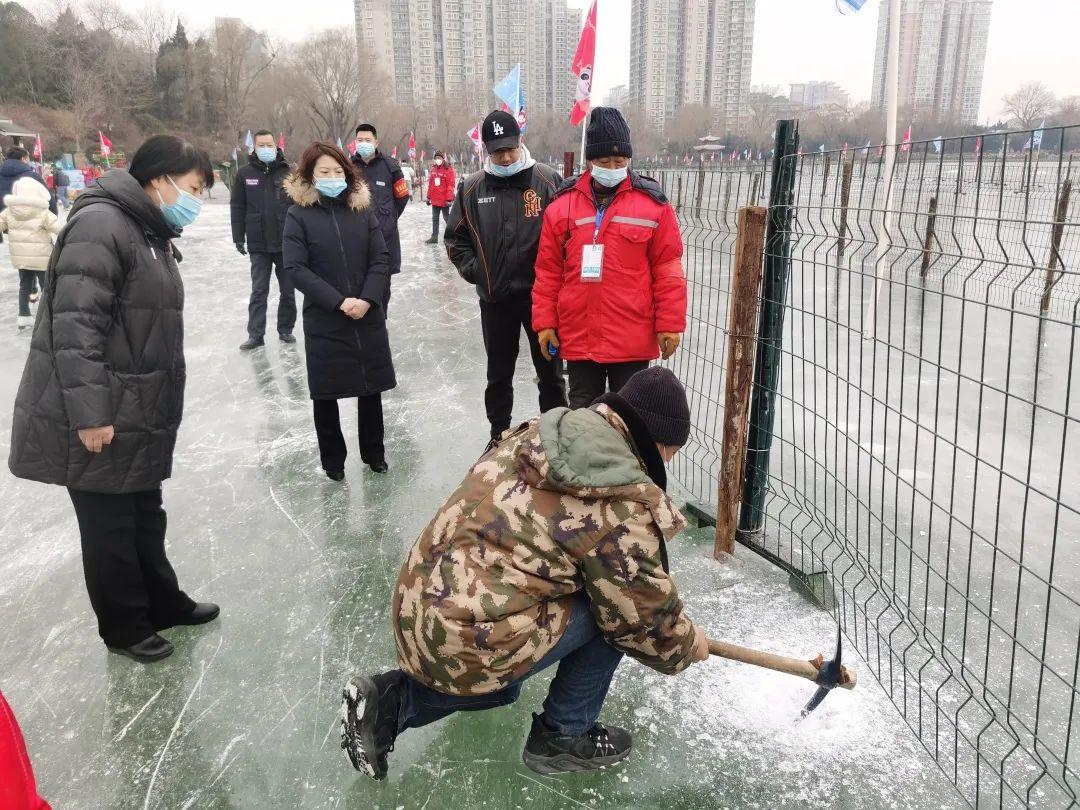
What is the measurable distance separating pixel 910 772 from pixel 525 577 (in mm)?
1190

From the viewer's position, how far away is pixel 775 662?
201cm

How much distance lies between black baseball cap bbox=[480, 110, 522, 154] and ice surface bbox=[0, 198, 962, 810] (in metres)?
1.62

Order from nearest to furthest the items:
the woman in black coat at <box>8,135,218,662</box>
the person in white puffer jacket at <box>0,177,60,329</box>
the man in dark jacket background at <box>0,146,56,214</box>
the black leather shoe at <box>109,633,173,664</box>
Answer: the woman in black coat at <box>8,135,218,662</box> < the black leather shoe at <box>109,633,173,664</box> < the person in white puffer jacket at <box>0,177,60,329</box> < the man in dark jacket background at <box>0,146,56,214</box>

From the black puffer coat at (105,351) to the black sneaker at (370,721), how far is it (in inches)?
39.7

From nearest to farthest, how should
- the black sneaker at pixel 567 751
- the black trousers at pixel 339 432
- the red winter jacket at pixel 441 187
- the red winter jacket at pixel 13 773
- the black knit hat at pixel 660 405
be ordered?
the red winter jacket at pixel 13 773, the black knit hat at pixel 660 405, the black sneaker at pixel 567 751, the black trousers at pixel 339 432, the red winter jacket at pixel 441 187

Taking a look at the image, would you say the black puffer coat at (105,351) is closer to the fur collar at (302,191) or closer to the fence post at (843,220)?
the fur collar at (302,191)

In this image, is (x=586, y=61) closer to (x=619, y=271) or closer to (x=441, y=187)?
Answer: (x=619, y=271)

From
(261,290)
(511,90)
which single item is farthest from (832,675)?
(511,90)

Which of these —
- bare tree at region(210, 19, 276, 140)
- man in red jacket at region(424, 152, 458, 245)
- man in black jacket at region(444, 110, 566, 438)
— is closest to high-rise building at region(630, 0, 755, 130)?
bare tree at region(210, 19, 276, 140)

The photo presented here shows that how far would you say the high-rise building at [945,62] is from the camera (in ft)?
142

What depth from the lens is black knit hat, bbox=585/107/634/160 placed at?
9.73ft

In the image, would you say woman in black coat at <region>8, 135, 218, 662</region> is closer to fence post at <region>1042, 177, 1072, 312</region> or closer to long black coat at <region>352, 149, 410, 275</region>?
fence post at <region>1042, 177, 1072, 312</region>

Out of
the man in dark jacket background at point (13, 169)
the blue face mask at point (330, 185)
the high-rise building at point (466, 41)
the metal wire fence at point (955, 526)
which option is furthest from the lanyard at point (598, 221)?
the high-rise building at point (466, 41)

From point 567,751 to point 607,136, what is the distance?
2265 millimetres
